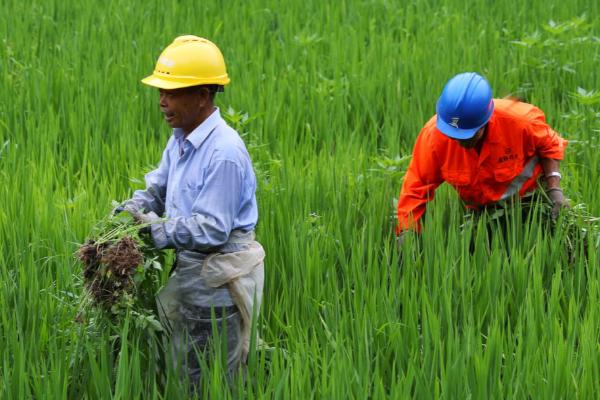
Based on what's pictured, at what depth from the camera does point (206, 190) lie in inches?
111

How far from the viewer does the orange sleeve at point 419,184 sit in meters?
3.81

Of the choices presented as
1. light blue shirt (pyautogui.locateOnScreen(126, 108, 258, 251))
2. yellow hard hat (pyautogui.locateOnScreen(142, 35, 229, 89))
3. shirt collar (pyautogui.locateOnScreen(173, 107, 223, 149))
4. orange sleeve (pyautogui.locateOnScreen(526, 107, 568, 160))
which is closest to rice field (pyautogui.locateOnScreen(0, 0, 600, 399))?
orange sleeve (pyautogui.locateOnScreen(526, 107, 568, 160))

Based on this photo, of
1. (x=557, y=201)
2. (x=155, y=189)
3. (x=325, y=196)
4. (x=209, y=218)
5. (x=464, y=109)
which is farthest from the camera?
(x=325, y=196)

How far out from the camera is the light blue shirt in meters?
2.80

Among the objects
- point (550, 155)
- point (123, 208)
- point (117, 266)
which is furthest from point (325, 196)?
point (117, 266)

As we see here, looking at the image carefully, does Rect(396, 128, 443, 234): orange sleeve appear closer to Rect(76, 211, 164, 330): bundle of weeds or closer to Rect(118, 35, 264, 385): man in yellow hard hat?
Rect(118, 35, 264, 385): man in yellow hard hat

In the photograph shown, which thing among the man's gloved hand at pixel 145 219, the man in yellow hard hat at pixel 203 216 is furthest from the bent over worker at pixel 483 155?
the man's gloved hand at pixel 145 219

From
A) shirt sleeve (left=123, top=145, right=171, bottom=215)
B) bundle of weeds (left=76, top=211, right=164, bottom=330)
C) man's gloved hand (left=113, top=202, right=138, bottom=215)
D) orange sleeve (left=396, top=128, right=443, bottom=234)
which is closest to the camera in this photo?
bundle of weeds (left=76, top=211, right=164, bottom=330)

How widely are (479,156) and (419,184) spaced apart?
0.83ft

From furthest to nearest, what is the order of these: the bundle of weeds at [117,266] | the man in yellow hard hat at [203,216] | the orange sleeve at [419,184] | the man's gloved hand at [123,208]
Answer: the orange sleeve at [419,184] < the man's gloved hand at [123,208] < the man in yellow hard hat at [203,216] < the bundle of weeds at [117,266]

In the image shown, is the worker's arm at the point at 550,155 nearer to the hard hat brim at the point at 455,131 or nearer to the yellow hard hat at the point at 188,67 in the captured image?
the hard hat brim at the point at 455,131

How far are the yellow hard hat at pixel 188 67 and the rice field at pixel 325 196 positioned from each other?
0.73 m

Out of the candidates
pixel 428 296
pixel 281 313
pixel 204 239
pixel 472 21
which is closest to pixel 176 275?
pixel 204 239

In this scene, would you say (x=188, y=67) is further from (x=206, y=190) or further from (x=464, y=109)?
(x=464, y=109)
